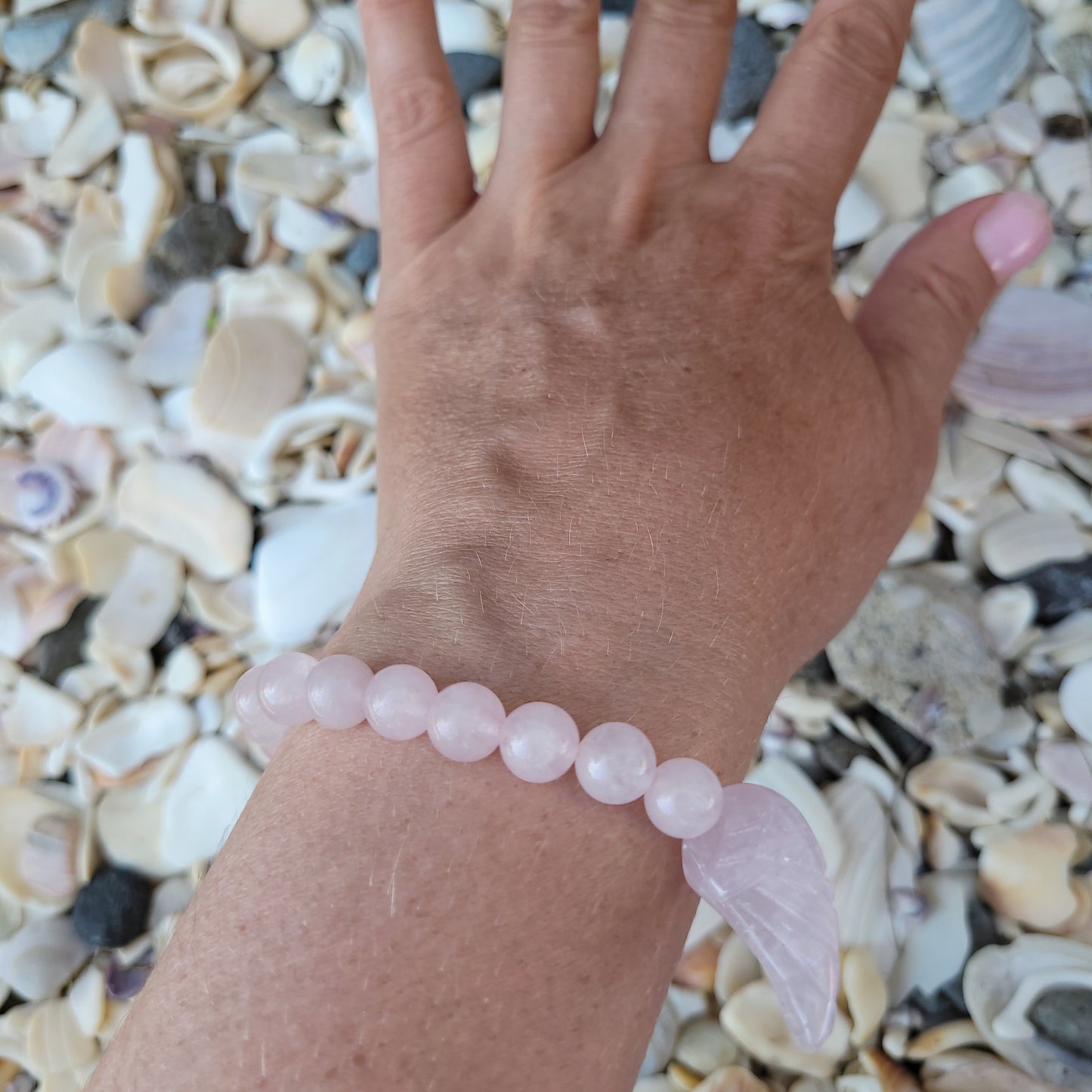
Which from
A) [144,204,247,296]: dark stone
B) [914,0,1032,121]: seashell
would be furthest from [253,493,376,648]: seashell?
[914,0,1032,121]: seashell

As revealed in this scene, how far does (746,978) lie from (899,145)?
1038mm

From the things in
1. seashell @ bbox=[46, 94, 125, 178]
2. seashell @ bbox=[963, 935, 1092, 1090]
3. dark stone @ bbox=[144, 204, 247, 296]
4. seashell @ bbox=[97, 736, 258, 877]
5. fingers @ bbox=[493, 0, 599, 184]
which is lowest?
seashell @ bbox=[97, 736, 258, 877]

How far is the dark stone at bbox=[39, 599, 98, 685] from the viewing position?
3.93ft

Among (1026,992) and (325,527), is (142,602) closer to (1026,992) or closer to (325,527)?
(325,527)

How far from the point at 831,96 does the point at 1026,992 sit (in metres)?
0.91

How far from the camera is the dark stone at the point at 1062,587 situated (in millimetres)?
1037

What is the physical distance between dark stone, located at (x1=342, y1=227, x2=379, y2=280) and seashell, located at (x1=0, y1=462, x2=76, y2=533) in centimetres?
49

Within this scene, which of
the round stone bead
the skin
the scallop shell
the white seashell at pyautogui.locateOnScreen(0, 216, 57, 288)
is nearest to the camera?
the skin

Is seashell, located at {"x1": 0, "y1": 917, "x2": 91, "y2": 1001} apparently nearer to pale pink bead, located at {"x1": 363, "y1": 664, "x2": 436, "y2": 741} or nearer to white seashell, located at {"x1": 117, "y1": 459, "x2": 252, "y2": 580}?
white seashell, located at {"x1": 117, "y1": 459, "x2": 252, "y2": 580}

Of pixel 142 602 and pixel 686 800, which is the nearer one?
pixel 686 800

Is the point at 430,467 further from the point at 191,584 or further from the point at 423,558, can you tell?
the point at 191,584

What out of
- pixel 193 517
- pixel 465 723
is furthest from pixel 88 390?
pixel 465 723

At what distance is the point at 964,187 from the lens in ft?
4.02

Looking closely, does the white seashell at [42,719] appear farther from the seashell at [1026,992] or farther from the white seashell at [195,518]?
the seashell at [1026,992]
